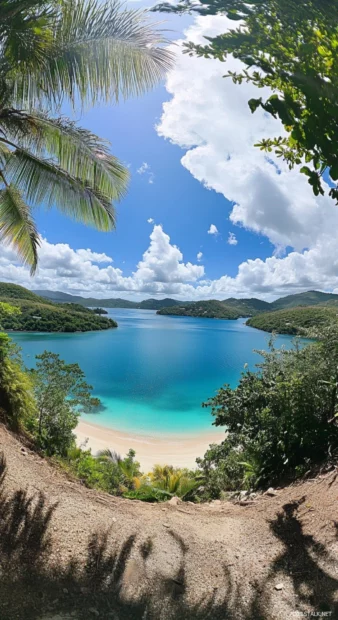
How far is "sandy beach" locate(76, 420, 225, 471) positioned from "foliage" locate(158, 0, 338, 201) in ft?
58.9

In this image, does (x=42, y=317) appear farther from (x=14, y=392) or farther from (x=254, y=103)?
(x=254, y=103)

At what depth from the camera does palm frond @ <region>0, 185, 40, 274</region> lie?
21.6ft

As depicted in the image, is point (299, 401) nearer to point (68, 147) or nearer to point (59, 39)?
point (68, 147)

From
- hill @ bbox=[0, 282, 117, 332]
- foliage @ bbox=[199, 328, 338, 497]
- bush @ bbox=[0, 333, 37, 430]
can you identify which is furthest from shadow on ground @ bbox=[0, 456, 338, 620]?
hill @ bbox=[0, 282, 117, 332]

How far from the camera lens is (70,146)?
518 cm

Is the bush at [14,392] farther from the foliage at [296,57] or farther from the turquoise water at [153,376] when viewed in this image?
the foliage at [296,57]

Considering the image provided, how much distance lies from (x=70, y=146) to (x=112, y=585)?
5.87 meters

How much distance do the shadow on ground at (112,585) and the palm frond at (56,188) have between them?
4.99 metres

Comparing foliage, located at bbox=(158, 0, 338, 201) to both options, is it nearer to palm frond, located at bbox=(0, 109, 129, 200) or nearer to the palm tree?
the palm tree

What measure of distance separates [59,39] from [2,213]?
3832 millimetres

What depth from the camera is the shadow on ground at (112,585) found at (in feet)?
7.52

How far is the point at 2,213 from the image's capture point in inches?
263

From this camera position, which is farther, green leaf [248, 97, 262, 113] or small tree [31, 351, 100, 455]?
small tree [31, 351, 100, 455]

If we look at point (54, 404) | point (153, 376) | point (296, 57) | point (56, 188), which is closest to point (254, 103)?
point (296, 57)
